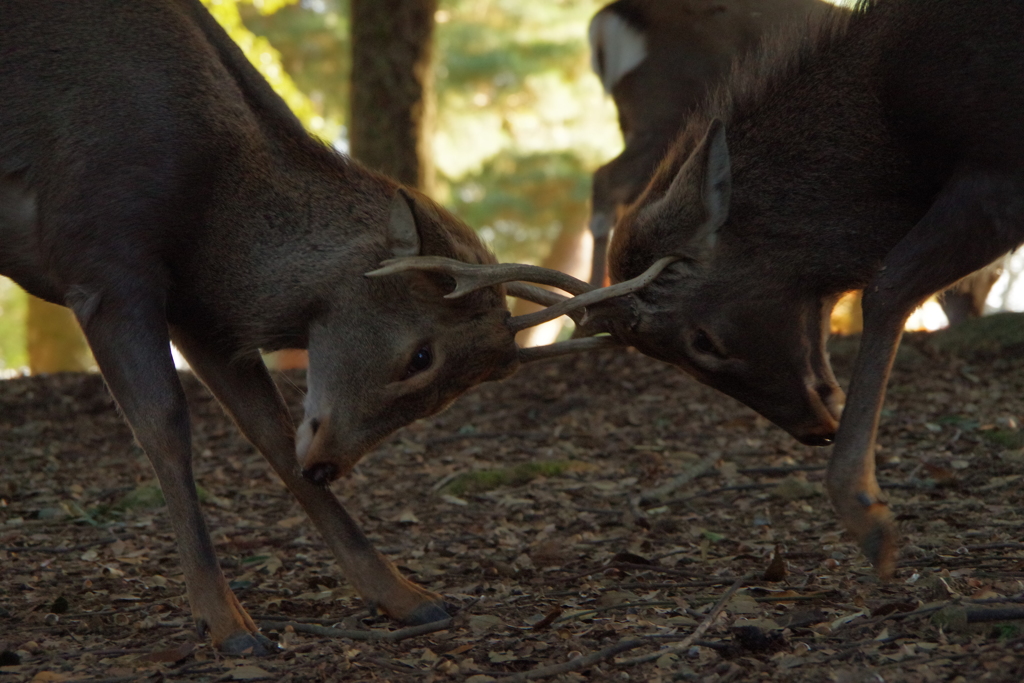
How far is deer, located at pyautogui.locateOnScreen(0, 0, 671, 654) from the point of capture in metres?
3.79

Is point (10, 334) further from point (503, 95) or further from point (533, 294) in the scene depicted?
point (533, 294)

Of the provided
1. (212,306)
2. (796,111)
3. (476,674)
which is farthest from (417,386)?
(796,111)

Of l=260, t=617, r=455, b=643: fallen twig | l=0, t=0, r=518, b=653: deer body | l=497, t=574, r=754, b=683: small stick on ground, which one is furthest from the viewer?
l=0, t=0, r=518, b=653: deer body

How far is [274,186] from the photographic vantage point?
420cm

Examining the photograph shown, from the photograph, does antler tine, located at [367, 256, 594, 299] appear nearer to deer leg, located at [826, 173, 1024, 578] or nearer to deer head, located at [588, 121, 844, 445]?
deer head, located at [588, 121, 844, 445]

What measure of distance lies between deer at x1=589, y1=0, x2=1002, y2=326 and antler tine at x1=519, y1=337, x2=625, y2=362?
2.75 m

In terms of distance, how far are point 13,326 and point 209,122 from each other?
22984 millimetres

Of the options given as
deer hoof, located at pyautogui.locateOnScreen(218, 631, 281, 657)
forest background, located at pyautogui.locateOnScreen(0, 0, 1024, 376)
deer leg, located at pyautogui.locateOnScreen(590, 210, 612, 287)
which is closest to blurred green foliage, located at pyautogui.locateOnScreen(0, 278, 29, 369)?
forest background, located at pyautogui.locateOnScreen(0, 0, 1024, 376)

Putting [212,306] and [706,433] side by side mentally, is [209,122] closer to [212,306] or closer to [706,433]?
[212,306]

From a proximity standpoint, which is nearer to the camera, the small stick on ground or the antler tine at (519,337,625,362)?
the small stick on ground

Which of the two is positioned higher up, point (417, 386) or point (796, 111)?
point (796, 111)

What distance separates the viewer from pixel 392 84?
913 centimetres

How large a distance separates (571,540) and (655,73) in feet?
12.6

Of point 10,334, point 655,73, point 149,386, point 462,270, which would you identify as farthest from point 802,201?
point 10,334
